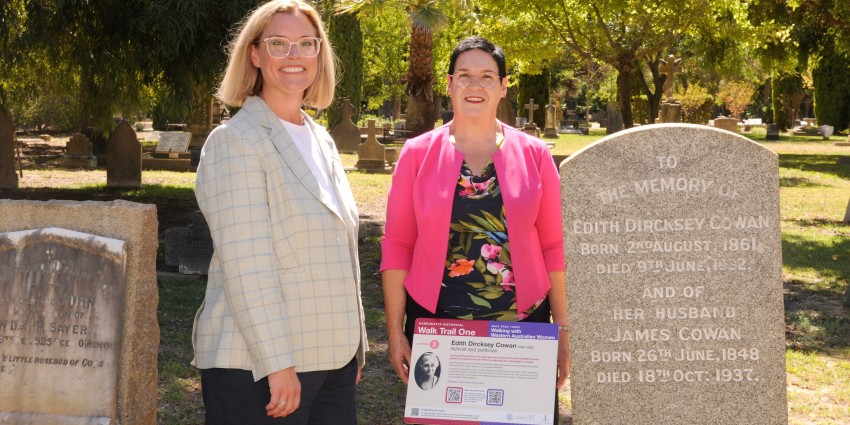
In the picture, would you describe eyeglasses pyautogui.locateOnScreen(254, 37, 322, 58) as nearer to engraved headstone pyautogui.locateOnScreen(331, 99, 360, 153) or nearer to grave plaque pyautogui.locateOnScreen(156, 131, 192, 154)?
grave plaque pyautogui.locateOnScreen(156, 131, 192, 154)

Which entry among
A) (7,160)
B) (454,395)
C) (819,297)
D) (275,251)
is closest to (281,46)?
(275,251)

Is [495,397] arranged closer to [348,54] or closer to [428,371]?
[428,371]

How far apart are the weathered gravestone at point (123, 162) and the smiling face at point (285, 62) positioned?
45.7 feet

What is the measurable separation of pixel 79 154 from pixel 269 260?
2000 cm

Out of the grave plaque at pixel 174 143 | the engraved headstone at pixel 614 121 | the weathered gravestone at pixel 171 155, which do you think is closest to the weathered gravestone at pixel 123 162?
the weathered gravestone at pixel 171 155

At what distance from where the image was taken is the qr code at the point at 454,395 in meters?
3.32

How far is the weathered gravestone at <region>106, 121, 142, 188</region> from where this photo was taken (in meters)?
16.4

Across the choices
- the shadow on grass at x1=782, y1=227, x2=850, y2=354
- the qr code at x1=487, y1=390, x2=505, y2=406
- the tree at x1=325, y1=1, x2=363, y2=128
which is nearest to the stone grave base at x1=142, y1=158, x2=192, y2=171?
the tree at x1=325, y1=1, x2=363, y2=128

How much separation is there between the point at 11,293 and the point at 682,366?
2.83 metres

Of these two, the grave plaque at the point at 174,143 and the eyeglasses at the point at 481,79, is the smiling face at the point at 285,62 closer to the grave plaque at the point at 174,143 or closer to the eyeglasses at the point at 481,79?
the eyeglasses at the point at 481,79

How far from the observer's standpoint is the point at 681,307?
3.46 meters

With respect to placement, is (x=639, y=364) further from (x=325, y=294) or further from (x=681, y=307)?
(x=325, y=294)

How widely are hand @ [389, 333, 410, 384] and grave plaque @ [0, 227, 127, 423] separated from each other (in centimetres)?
130

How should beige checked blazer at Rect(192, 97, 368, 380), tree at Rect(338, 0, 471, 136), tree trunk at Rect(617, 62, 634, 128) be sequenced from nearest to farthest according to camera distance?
beige checked blazer at Rect(192, 97, 368, 380) → tree trunk at Rect(617, 62, 634, 128) → tree at Rect(338, 0, 471, 136)
